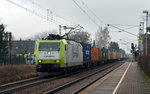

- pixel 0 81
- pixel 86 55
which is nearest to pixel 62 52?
pixel 0 81

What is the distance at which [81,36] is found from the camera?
6662 centimetres

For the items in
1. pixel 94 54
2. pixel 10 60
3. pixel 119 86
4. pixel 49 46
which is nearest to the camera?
pixel 119 86

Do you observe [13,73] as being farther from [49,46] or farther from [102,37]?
[102,37]

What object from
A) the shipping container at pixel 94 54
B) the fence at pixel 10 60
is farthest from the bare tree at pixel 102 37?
the fence at pixel 10 60

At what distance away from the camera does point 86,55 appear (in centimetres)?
3059

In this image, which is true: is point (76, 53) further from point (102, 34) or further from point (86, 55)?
point (102, 34)

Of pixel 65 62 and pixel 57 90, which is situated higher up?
pixel 65 62

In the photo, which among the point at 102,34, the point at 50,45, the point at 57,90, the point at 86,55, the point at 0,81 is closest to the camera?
the point at 57,90

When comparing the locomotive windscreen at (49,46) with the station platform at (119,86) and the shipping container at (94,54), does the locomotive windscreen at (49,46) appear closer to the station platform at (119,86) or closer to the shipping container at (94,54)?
the station platform at (119,86)

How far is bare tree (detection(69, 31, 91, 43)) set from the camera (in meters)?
63.3

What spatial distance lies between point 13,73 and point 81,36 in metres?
48.0

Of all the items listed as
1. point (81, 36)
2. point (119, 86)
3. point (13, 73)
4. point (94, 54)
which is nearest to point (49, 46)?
point (13, 73)

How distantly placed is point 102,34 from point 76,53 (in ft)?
173

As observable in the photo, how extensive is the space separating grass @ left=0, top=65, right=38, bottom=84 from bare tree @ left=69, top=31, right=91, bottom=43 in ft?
132
